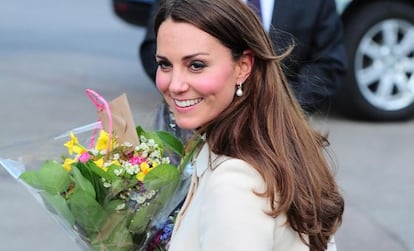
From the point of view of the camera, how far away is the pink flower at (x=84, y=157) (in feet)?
7.27

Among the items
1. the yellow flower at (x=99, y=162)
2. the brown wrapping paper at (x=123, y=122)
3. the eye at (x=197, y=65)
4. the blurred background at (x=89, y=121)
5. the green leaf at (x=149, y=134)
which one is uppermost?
the eye at (x=197, y=65)

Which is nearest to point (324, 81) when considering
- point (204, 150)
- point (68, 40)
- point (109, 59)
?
point (204, 150)

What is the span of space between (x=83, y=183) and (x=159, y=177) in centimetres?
17

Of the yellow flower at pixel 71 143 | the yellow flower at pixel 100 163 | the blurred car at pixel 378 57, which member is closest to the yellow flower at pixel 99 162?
the yellow flower at pixel 100 163

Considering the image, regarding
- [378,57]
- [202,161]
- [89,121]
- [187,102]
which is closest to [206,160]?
[202,161]

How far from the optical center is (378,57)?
778 centimetres

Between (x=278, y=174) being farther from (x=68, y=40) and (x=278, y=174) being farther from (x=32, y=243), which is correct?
(x=68, y=40)

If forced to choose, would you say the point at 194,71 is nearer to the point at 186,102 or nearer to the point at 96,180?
the point at 186,102

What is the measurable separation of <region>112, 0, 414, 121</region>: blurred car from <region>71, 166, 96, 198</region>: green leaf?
5719 millimetres

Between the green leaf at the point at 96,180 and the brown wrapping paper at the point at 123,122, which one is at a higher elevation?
the brown wrapping paper at the point at 123,122

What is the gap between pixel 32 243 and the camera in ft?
17.3

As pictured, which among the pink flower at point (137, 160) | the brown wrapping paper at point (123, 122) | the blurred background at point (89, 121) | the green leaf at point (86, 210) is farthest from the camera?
the blurred background at point (89, 121)

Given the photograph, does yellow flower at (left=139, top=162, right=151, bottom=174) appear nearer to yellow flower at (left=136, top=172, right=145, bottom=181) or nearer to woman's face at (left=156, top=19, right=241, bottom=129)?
yellow flower at (left=136, top=172, right=145, bottom=181)

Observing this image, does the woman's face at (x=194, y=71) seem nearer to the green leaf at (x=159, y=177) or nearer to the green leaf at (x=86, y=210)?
the green leaf at (x=159, y=177)
